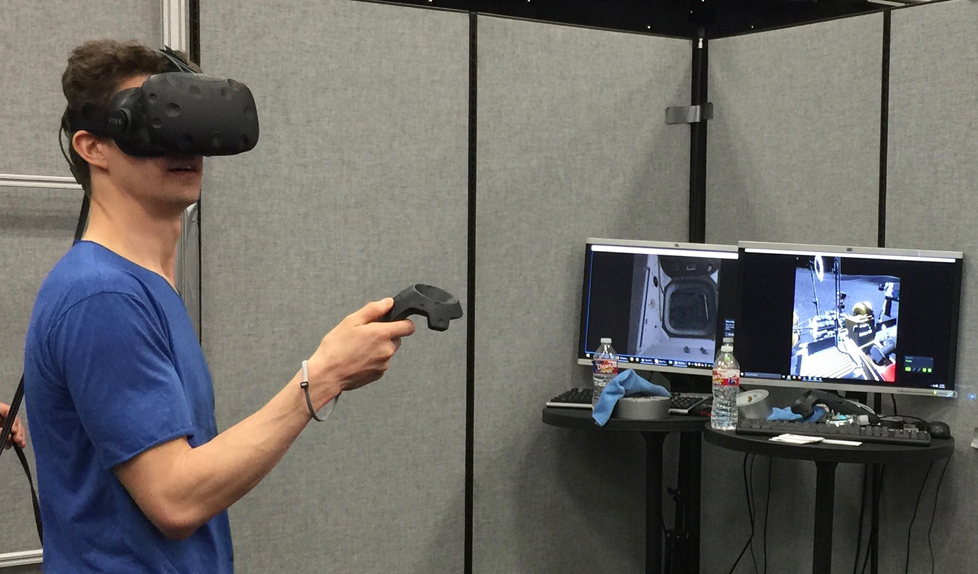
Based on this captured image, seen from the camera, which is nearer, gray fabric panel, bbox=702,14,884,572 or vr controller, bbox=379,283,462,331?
vr controller, bbox=379,283,462,331

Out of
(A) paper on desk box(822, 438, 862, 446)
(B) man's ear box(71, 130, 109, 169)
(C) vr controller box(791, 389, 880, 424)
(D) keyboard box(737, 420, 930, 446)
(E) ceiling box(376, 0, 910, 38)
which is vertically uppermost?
(E) ceiling box(376, 0, 910, 38)

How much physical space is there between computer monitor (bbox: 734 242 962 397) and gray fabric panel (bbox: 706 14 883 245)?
18 centimetres

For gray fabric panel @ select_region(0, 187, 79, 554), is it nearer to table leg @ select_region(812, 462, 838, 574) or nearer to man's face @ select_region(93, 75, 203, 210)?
man's face @ select_region(93, 75, 203, 210)

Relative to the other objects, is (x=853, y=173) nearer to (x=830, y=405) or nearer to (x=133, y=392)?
(x=830, y=405)

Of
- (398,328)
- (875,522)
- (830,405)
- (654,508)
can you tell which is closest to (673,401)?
(654,508)

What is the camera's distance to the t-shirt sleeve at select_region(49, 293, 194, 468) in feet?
3.01

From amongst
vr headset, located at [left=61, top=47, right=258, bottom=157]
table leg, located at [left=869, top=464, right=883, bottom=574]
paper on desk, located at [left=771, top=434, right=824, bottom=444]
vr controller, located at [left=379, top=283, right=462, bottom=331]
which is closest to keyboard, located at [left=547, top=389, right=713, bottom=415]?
paper on desk, located at [left=771, top=434, right=824, bottom=444]

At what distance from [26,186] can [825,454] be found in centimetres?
180

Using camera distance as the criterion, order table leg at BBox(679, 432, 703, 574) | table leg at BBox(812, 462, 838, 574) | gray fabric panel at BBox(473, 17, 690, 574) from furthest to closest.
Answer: table leg at BBox(679, 432, 703, 574)
gray fabric panel at BBox(473, 17, 690, 574)
table leg at BBox(812, 462, 838, 574)

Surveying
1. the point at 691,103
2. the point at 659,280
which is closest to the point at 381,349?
the point at 659,280

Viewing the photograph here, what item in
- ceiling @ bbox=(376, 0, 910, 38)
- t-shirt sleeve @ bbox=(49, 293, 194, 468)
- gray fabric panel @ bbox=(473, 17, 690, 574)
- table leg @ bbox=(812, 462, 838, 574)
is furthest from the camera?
ceiling @ bbox=(376, 0, 910, 38)

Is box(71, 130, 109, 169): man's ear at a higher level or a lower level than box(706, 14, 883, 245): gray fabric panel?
lower

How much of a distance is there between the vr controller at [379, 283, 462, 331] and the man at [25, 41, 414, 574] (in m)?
0.01

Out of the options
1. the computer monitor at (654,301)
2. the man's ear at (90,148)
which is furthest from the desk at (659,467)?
the man's ear at (90,148)
